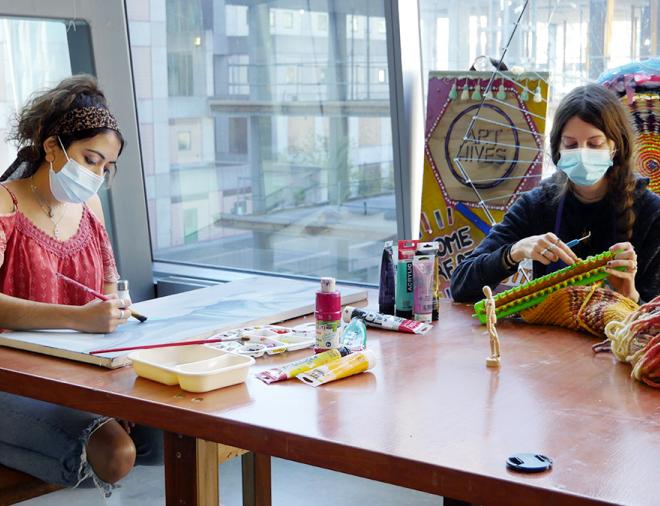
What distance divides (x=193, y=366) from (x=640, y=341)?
2.68ft

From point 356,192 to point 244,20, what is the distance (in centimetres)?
83

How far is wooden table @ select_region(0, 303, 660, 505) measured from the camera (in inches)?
48.1

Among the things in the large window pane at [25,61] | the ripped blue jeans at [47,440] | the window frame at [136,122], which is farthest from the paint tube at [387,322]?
the large window pane at [25,61]

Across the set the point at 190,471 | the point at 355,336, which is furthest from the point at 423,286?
the point at 190,471

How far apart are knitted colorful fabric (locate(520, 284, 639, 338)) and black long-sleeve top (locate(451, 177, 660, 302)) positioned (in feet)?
0.77

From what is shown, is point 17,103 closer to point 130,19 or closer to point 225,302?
point 130,19

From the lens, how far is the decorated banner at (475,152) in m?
2.85

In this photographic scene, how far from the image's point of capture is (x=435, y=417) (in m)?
1.44

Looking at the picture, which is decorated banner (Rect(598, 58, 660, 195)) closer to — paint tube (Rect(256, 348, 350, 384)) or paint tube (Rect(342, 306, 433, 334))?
paint tube (Rect(342, 306, 433, 334))

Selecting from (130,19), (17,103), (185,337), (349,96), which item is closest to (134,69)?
(130,19)

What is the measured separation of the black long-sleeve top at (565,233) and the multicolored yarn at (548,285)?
0.19 m

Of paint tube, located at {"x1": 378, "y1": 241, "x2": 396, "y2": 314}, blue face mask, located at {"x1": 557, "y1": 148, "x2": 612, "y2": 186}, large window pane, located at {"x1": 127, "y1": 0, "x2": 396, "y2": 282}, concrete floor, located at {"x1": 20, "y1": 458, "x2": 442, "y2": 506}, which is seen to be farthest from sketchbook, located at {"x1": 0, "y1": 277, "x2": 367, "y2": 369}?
large window pane, located at {"x1": 127, "y1": 0, "x2": 396, "y2": 282}

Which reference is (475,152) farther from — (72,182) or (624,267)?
(72,182)

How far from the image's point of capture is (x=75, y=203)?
239 centimetres
